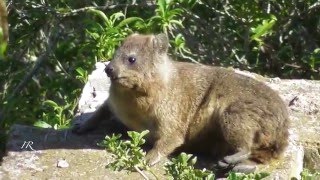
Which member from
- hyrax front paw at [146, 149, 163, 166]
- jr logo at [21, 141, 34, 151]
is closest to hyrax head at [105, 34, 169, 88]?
hyrax front paw at [146, 149, 163, 166]

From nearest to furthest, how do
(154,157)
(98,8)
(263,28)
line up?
1. (154,157)
2. (263,28)
3. (98,8)

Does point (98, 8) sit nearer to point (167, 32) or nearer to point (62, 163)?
point (167, 32)

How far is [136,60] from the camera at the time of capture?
20.2ft

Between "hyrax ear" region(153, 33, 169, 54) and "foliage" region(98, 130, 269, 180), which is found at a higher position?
"hyrax ear" region(153, 33, 169, 54)

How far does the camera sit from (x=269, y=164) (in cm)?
587

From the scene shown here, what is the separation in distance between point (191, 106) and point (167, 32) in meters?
2.22

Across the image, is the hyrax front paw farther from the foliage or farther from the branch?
the branch

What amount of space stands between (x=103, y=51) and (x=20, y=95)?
62.9 inches

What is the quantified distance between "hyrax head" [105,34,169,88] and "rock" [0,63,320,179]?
488 mm

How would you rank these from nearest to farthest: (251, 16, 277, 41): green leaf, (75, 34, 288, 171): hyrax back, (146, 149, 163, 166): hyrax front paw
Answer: (75, 34, 288, 171): hyrax back
(146, 149, 163, 166): hyrax front paw
(251, 16, 277, 41): green leaf

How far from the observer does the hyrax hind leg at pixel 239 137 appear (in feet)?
19.0

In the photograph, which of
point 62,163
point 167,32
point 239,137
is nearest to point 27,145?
point 62,163

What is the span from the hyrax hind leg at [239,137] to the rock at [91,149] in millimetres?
137

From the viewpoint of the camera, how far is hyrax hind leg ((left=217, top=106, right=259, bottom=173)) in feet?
19.0
